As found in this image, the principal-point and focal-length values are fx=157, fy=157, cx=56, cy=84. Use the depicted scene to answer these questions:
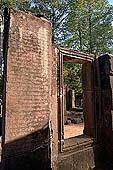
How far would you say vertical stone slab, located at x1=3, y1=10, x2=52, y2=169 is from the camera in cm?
278

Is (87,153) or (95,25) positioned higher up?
(95,25)

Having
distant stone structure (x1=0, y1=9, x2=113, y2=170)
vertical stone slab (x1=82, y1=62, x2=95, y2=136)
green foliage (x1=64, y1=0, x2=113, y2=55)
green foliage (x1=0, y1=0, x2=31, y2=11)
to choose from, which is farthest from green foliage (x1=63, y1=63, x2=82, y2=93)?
distant stone structure (x1=0, y1=9, x2=113, y2=170)

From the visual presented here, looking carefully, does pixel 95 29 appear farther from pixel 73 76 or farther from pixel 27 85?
pixel 27 85

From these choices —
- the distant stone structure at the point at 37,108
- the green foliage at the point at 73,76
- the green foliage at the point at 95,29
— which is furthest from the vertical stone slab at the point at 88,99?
the green foliage at the point at 95,29

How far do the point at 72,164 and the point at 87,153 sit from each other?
1.84 ft

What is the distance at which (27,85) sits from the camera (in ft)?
9.96

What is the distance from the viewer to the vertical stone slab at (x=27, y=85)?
9.11 feet

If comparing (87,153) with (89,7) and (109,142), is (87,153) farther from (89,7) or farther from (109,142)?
(89,7)

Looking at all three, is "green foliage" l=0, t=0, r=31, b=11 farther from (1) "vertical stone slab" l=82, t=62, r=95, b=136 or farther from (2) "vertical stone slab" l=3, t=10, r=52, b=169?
(2) "vertical stone slab" l=3, t=10, r=52, b=169

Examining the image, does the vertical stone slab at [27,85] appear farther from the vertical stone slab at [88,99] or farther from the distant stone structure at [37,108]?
the vertical stone slab at [88,99]

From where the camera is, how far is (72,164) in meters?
3.52

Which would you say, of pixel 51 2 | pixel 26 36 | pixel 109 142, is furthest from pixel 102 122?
pixel 51 2

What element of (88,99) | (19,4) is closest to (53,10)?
(19,4)

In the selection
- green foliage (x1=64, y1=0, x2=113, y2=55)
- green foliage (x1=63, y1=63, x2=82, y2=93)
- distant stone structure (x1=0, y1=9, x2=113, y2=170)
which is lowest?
distant stone structure (x1=0, y1=9, x2=113, y2=170)
